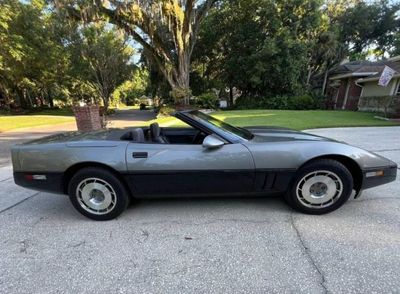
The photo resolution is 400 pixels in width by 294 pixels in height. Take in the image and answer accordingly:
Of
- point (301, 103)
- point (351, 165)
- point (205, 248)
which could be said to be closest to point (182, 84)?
point (301, 103)

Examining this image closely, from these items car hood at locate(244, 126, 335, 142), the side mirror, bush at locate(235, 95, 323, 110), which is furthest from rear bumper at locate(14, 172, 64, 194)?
bush at locate(235, 95, 323, 110)

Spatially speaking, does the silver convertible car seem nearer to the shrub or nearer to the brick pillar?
the brick pillar

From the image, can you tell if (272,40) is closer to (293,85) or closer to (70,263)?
(293,85)

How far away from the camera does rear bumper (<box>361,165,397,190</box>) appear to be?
114 inches

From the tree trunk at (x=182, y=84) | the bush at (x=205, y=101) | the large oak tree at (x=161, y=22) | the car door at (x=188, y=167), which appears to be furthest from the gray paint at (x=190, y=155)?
the bush at (x=205, y=101)

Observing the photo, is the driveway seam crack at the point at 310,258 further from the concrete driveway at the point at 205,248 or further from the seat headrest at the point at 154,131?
the seat headrest at the point at 154,131

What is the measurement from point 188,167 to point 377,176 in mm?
2087

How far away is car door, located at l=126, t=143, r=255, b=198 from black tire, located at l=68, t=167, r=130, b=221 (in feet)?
0.54

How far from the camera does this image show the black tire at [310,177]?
2.84 meters

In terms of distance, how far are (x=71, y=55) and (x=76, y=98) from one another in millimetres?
14850

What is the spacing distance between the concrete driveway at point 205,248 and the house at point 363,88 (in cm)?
1328

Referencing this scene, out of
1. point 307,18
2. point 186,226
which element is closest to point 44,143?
point 186,226

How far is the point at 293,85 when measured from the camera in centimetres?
2203

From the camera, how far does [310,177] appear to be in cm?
289
